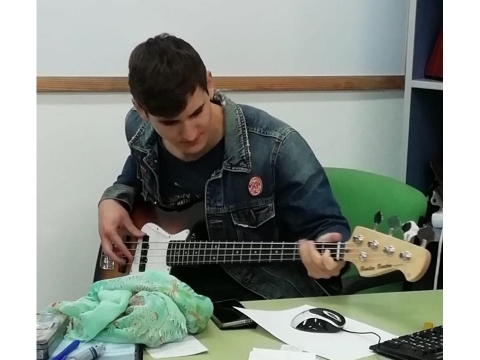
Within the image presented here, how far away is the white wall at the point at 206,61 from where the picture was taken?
1.77m

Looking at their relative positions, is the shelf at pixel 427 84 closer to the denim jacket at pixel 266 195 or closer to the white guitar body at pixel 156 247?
the denim jacket at pixel 266 195

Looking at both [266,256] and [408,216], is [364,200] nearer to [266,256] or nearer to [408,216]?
[408,216]

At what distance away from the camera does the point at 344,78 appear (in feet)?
6.48

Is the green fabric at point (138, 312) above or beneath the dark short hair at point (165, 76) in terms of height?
beneath

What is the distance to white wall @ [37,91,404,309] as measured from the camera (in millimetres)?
1797

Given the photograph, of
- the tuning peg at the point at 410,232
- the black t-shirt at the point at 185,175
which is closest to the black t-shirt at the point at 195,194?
A: the black t-shirt at the point at 185,175

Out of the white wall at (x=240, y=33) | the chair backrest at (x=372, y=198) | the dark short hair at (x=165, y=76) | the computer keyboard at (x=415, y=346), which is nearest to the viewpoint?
the computer keyboard at (x=415, y=346)

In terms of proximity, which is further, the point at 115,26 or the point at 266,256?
the point at 115,26

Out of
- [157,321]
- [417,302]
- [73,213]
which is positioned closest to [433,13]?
[417,302]

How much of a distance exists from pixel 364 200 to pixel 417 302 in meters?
0.45

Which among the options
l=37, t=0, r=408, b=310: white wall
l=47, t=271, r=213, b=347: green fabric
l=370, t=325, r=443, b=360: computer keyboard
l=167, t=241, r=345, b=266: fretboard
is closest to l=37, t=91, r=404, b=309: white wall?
l=37, t=0, r=408, b=310: white wall

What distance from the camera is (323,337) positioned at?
101 centimetres

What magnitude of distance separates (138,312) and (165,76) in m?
0.54

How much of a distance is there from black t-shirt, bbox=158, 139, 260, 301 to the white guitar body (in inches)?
1.5
